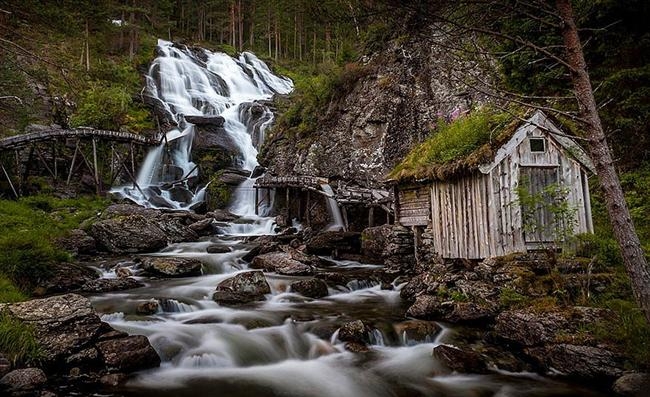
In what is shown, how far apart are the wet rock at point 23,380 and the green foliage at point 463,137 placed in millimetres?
8703

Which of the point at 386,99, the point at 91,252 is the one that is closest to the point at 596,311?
the point at 91,252

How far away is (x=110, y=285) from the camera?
1030 cm

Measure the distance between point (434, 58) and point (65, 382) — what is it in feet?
71.7

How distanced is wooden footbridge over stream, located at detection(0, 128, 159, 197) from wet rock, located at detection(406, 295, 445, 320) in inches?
780

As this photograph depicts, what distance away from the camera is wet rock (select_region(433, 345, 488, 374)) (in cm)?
595

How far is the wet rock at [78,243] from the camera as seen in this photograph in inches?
567

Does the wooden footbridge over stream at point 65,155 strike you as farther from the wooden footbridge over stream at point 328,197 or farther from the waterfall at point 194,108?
the wooden footbridge over stream at point 328,197

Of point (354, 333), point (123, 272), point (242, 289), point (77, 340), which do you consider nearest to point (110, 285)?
point (123, 272)

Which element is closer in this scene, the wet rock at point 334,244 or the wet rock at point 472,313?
the wet rock at point 472,313

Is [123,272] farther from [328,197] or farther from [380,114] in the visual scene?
[380,114]

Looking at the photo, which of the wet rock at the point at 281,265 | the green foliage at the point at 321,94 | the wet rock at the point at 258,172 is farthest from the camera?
the wet rock at the point at 258,172

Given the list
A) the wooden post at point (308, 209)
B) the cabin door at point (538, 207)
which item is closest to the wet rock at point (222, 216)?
the wooden post at point (308, 209)

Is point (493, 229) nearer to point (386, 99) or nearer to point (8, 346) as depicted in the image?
point (8, 346)

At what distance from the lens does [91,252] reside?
14.9 meters
